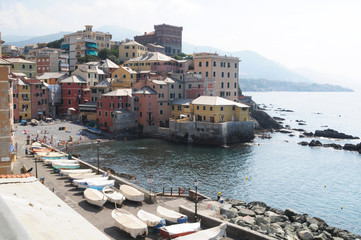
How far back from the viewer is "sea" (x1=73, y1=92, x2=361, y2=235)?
42.2 m

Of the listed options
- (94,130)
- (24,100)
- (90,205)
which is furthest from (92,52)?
(90,205)

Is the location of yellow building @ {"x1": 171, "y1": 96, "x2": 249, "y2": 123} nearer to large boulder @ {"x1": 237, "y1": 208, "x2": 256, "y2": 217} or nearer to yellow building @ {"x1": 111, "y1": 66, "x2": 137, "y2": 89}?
yellow building @ {"x1": 111, "y1": 66, "x2": 137, "y2": 89}

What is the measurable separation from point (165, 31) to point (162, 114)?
6784cm

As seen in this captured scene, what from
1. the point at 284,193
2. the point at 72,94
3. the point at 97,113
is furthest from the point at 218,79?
the point at 284,193

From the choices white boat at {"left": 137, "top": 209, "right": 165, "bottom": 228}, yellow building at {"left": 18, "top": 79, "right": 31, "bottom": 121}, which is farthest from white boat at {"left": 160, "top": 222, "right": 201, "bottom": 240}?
yellow building at {"left": 18, "top": 79, "right": 31, "bottom": 121}

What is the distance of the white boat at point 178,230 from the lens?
2102 centimetres

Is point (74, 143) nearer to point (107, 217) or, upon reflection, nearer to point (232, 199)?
point (232, 199)

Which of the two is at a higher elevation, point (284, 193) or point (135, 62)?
point (135, 62)

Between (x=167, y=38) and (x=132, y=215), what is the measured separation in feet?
417

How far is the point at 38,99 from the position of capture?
88.8m

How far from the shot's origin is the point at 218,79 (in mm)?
92188

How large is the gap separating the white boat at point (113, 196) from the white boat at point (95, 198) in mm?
525

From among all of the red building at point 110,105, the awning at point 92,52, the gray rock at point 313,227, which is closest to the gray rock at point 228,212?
the gray rock at point 313,227

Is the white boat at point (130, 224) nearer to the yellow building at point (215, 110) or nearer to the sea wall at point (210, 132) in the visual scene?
the sea wall at point (210, 132)
